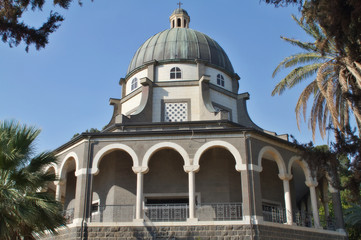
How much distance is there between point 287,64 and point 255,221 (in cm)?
727

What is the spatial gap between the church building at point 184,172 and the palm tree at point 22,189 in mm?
3643

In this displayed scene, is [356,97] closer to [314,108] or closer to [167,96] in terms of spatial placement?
[314,108]

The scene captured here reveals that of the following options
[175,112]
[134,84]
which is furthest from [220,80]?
[134,84]

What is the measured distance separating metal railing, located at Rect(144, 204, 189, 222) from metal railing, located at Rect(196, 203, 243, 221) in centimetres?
71

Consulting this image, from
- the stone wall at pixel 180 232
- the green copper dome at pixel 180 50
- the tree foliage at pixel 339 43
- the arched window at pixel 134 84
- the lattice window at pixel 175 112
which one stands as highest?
the green copper dome at pixel 180 50

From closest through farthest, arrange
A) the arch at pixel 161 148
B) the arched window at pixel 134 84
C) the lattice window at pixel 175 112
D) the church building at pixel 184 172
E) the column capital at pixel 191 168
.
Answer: the church building at pixel 184 172 < the column capital at pixel 191 168 < the arch at pixel 161 148 < the lattice window at pixel 175 112 < the arched window at pixel 134 84

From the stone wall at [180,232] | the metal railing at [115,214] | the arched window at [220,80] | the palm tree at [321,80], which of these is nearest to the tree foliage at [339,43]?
the palm tree at [321,80]

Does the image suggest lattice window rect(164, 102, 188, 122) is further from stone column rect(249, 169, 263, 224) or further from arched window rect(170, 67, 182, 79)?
stone column rect(249, 169, 263, 224)

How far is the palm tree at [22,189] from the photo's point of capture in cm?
1262

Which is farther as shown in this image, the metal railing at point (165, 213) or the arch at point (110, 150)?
Result: the arch at point (110, 150)

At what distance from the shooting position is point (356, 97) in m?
12.4

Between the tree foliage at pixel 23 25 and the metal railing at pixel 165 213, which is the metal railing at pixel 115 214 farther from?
the tree foliage at pixel 23 25

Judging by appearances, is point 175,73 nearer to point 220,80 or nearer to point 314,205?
point 220,80

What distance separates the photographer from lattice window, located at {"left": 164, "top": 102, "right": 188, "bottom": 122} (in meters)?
23.0
